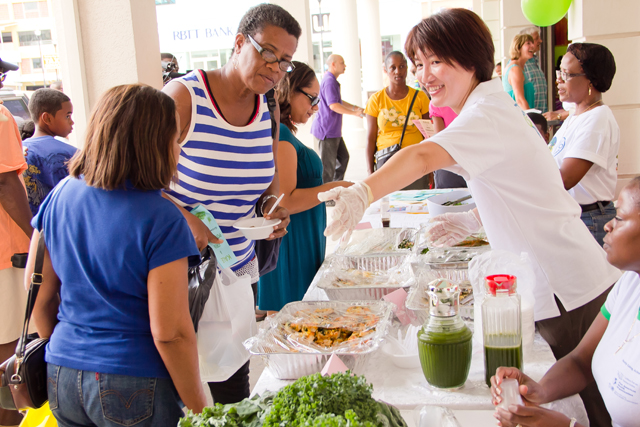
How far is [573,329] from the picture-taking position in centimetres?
141

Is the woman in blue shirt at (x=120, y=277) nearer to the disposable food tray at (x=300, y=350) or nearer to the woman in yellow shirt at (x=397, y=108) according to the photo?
the disposable food tray at (x=300, y=350)

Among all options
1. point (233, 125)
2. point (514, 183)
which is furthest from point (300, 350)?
point (233, 125)

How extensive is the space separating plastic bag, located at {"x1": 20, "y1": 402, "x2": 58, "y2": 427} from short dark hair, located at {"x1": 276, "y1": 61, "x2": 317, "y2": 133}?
163 cm

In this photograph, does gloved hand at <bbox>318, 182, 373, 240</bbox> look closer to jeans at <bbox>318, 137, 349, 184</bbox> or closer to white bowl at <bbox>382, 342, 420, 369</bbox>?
white bowl at <bbox>382, 342, 420, 369</bbox>

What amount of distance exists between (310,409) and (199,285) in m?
0.71

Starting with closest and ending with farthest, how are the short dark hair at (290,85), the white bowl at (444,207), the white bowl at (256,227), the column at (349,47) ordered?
the white bowl at (256,227) → the white bowl at (444,207) → the short dark hair at (290,85) → the column at (349,47)

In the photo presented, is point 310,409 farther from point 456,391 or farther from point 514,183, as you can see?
point 514,183

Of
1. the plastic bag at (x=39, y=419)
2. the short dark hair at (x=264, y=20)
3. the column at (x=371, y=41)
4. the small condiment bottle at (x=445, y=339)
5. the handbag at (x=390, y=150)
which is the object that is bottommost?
the plastic bag at (x=39, y=419)

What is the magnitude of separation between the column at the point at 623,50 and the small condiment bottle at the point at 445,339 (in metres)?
4.21

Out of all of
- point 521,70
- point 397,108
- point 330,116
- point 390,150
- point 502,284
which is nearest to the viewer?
point 502,284

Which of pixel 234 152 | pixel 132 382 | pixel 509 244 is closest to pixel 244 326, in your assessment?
pixel 132 382

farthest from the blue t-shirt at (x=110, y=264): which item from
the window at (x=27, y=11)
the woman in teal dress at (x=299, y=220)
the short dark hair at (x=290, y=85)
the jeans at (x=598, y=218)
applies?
the window at (x=27, y=11)

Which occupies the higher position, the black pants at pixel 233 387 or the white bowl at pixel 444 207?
the white bowl at pixel 444 207

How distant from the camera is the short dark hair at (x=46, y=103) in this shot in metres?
2.72
